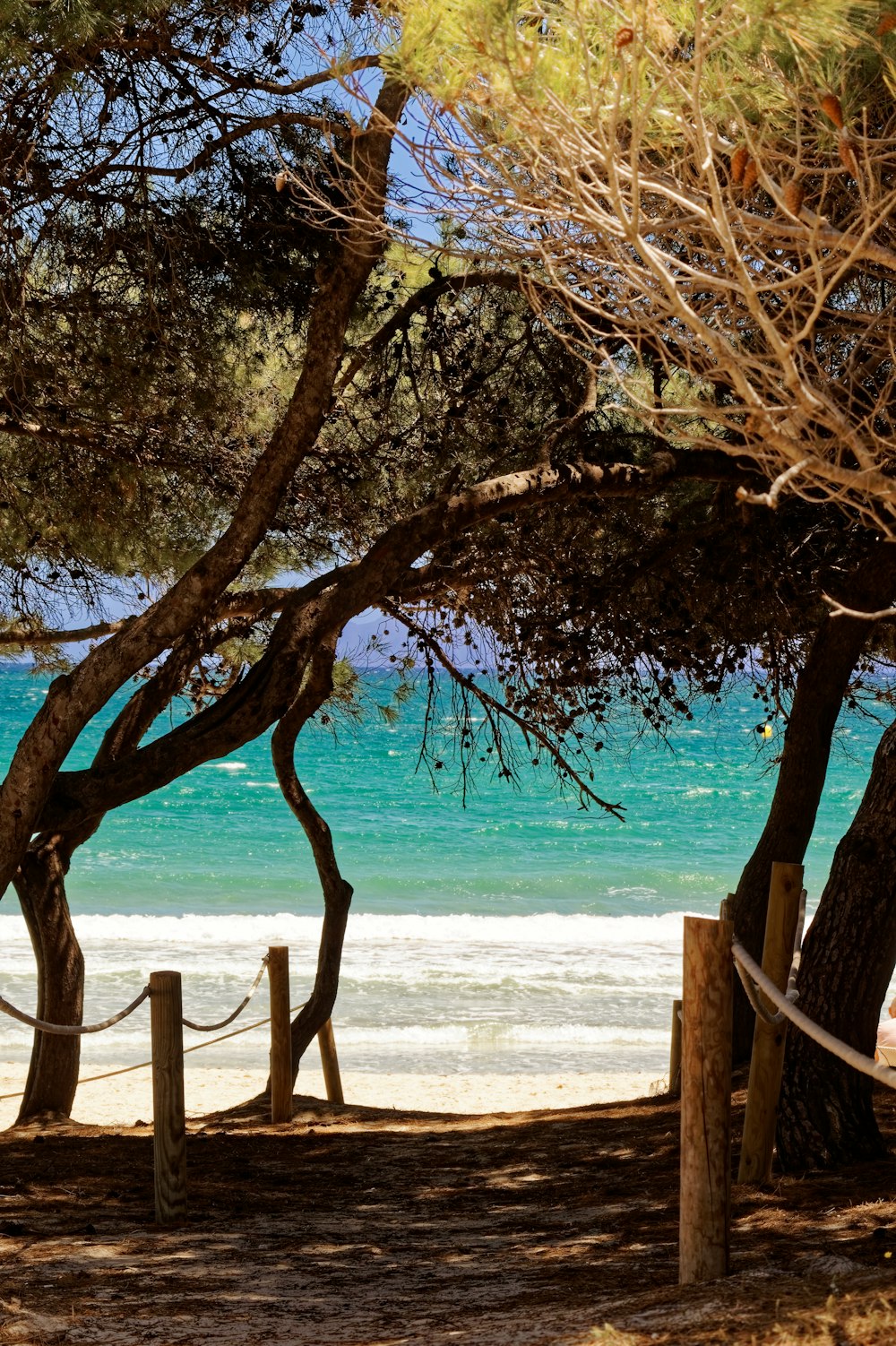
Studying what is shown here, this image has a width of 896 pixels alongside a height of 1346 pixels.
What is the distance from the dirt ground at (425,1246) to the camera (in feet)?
9.54

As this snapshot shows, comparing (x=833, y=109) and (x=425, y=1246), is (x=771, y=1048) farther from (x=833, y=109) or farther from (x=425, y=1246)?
(x=833, y=109)

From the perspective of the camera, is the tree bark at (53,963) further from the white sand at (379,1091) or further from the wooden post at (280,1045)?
the white sand at (379,1091)

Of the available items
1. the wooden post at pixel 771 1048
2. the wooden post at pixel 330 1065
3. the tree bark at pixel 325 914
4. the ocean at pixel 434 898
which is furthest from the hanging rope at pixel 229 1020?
the wooden post at pixel 771 1048

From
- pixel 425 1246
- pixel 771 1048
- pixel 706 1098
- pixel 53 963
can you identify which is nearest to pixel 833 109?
pixel 706 1098

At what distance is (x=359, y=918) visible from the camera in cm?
1930

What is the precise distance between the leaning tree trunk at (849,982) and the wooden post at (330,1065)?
3.76 meters

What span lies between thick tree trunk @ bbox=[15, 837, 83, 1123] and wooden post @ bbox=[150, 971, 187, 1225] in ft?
5.70

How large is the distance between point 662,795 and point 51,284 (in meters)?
27.4

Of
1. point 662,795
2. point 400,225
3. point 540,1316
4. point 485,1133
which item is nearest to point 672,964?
point 485,1133

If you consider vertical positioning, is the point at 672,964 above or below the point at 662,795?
below

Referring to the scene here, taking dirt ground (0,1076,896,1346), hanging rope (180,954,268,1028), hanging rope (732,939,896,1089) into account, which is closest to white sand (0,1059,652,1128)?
hanging rope (180,954,268,1028)

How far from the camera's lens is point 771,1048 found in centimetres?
425

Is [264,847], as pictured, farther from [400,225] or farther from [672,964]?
[400,225]

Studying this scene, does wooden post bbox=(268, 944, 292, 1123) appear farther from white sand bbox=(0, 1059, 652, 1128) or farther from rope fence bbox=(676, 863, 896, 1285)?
rope fence bbox=(676, 863, 896, 1285)
